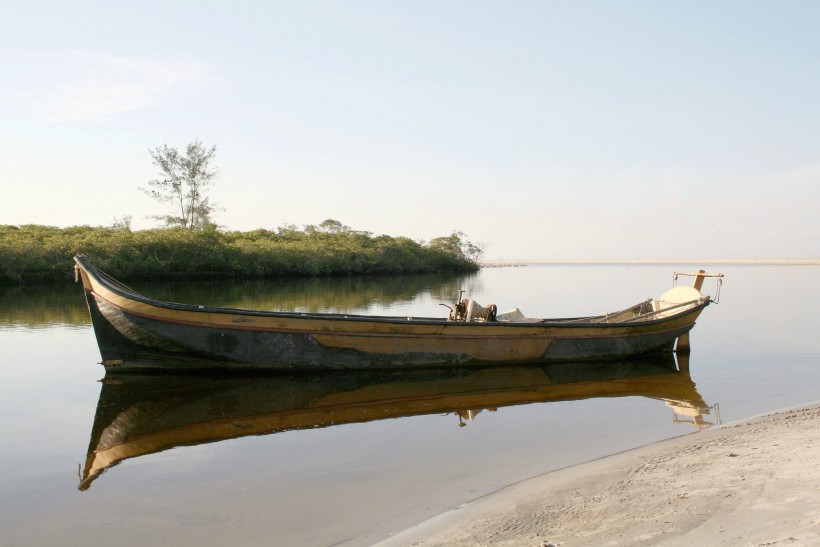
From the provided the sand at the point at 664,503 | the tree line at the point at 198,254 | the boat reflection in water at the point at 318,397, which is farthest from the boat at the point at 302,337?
the tree line at the point at 198,254

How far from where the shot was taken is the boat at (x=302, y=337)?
35.8 feet

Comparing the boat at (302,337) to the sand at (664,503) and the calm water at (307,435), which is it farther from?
the sand at (664,503)

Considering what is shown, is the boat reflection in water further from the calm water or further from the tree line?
the tree line

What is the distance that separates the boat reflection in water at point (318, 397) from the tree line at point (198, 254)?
2876 cm

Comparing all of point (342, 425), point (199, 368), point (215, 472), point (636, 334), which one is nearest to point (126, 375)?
point (199, 368)

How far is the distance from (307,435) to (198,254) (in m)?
36.8

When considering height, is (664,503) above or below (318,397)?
above

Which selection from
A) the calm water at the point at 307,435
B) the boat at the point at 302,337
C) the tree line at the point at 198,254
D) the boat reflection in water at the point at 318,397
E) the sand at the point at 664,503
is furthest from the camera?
the tree line at the point at 198,254

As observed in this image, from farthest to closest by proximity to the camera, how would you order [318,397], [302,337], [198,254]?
[198,254], [302,337], [318,397]

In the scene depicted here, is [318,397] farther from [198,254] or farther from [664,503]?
[198,254]

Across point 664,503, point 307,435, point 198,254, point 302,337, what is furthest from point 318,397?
point 198,254

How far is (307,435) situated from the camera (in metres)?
8.06

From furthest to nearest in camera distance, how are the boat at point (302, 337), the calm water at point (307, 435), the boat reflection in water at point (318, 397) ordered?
the boat at point (302, 337)
the boat reflection in water at point (318, 397)
the calm water at point (307, 435)

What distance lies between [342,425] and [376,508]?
3.12 meters
